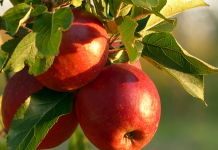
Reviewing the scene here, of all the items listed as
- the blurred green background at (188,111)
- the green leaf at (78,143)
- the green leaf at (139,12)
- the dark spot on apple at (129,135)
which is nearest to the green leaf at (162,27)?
the green leaf at (139,12)

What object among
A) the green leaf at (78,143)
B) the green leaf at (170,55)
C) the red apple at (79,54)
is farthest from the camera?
the green leaf at (78,143)

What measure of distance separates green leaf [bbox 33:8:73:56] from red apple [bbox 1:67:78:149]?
0.87ft

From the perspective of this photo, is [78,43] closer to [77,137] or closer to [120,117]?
[120,117]

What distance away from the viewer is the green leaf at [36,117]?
55 cm

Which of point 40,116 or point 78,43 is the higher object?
point 78,43

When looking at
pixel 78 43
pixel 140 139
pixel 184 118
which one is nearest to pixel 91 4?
pixel 78 43

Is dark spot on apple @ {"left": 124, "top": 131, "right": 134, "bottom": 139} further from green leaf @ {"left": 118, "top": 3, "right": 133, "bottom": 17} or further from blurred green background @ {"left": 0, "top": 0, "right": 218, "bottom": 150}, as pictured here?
blurred green background @ {"left": 0, "top": 0, "right": 218, "bottom": 150}

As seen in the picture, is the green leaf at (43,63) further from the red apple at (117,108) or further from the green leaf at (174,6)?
the green leaf at (174,6)

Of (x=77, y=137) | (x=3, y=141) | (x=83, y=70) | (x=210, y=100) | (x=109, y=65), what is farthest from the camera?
(x=210, y=100)

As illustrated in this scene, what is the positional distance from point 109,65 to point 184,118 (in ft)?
23.7

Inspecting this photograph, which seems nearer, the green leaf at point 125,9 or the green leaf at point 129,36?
the green leaf at point 129,36

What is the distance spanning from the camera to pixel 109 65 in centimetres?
66

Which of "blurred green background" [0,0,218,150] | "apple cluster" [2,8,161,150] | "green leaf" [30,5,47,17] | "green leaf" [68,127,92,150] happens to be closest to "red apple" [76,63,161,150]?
"apple cluster" [2,8,161,150]

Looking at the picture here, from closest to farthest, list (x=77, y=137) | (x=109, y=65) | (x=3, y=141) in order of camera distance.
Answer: (x=109, y=65)
(x=3, y=141)
(x=77, y=137)
